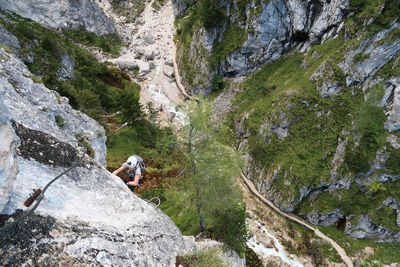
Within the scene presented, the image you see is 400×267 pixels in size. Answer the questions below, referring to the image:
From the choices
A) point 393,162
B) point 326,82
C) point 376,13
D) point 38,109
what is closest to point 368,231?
point 393,162

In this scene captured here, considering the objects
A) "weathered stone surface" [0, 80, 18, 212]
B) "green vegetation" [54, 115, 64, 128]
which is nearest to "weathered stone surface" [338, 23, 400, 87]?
"green vegetation" [54, 115, 64, 128]

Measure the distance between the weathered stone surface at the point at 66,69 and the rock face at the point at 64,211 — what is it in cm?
2089

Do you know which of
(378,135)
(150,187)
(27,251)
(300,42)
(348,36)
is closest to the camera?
(27,251)

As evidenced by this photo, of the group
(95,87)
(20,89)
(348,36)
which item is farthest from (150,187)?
(348,36)

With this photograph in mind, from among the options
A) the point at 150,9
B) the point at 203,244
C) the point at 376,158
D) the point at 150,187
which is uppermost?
the point at 150,9

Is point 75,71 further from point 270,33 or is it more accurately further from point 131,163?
point 270,33

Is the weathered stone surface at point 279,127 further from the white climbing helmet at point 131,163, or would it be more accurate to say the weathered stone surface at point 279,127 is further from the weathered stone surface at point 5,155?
the weathered stone surface at point 5,155

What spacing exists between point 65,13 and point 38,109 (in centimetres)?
4292

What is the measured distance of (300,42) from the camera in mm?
34281

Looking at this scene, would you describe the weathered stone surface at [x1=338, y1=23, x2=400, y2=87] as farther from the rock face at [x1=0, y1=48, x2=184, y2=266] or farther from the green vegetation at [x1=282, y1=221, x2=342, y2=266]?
the rock face at [x1=0, y1=48, x2=184, y2=266]

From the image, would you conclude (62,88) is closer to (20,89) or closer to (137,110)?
(137,110)

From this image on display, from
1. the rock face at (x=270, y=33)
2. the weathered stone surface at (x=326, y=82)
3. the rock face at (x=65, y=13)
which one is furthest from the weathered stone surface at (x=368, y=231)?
the rock face at (x=65, y=13)

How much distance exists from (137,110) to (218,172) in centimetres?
2286

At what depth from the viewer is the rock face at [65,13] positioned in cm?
3684
